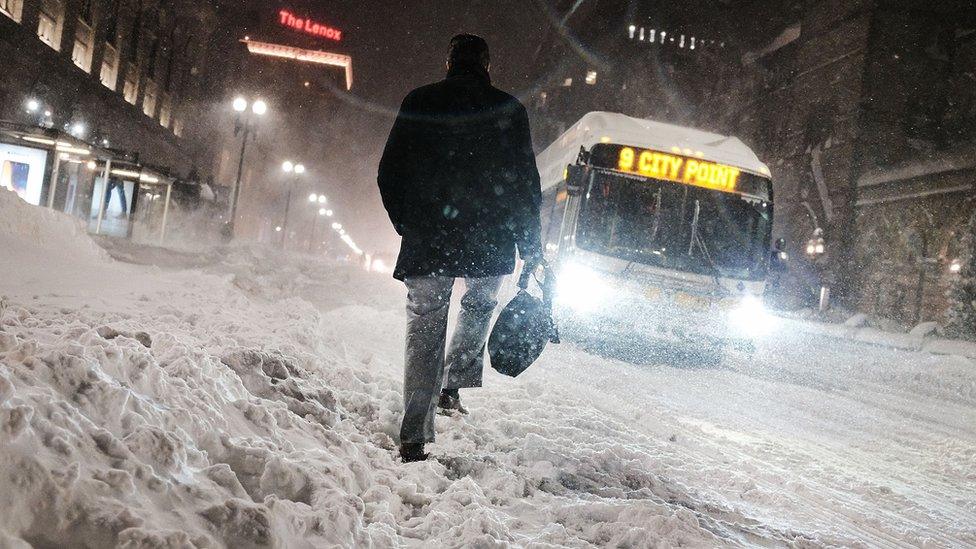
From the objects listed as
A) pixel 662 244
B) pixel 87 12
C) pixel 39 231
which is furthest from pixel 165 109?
pixel 662 244

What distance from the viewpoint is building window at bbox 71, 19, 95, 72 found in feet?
85.6

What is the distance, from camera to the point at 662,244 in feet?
33.0

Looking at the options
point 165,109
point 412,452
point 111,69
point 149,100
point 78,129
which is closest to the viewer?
point 412,452

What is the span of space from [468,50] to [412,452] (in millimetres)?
2429

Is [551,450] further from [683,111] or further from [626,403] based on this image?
[683,111]

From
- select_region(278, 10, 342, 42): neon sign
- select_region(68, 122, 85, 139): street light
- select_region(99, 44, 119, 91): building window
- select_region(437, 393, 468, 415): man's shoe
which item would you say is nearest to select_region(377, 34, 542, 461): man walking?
select_region(437, 393, 468, 415): man's shoe

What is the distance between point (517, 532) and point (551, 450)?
1.25 meters

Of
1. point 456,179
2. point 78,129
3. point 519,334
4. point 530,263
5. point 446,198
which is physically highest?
point 78,129

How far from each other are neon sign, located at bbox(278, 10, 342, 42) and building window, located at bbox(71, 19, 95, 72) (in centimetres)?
10384

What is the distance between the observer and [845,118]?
1318 inches

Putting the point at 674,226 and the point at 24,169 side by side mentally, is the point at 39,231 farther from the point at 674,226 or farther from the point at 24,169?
the point at 24,169

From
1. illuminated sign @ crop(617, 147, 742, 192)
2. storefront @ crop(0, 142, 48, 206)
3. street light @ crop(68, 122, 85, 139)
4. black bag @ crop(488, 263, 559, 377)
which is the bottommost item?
black bag @ crop(488, 263, 559, 377)

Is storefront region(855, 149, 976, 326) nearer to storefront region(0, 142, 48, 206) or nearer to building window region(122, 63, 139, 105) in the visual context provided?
storefront region(0, 142, 48, 206)

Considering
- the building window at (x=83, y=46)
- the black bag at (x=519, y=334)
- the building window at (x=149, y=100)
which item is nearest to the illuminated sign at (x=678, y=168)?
the black bag at (x=519, y=334)
